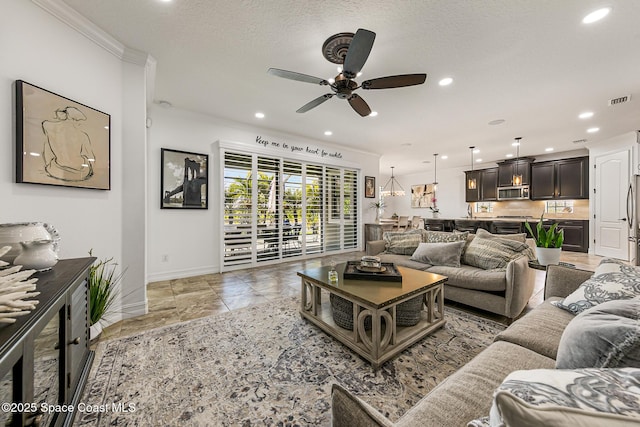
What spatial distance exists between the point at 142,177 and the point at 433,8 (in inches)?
123

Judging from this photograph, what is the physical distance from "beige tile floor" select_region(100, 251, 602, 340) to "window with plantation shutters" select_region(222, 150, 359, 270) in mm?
529

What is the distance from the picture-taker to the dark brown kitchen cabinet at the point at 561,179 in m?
6.25

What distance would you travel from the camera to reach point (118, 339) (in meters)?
2.13

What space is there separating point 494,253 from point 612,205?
5269 mm

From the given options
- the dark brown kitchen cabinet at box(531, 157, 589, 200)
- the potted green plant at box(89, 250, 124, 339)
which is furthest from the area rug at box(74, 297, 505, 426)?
the dark brown kitchen cabinet at box(531, 157, 589, 200)

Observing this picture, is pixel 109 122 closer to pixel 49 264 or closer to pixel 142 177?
pixel 142 177

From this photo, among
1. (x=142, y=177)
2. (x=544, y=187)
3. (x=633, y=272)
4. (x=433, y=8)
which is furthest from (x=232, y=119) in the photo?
(x=544, y=187)

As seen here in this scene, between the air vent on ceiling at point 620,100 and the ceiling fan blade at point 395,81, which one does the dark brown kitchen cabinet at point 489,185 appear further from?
the ceiling fan blade at point 395,81

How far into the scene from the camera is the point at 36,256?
1271 millimetres

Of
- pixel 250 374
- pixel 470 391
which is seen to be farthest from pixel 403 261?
pixel 470 391

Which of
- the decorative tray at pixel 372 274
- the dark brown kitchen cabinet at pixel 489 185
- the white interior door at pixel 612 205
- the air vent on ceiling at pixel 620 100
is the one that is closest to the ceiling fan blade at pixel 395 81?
the decorative tray at pixel 372 274

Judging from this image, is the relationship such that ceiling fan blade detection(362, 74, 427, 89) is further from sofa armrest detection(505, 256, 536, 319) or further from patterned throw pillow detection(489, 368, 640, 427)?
patterned throw pillow detection(489, 368, 640, 427)

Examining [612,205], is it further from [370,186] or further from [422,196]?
[370,186]

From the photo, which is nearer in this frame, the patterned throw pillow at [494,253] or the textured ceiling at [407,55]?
the textured ceiling at [407,55]
